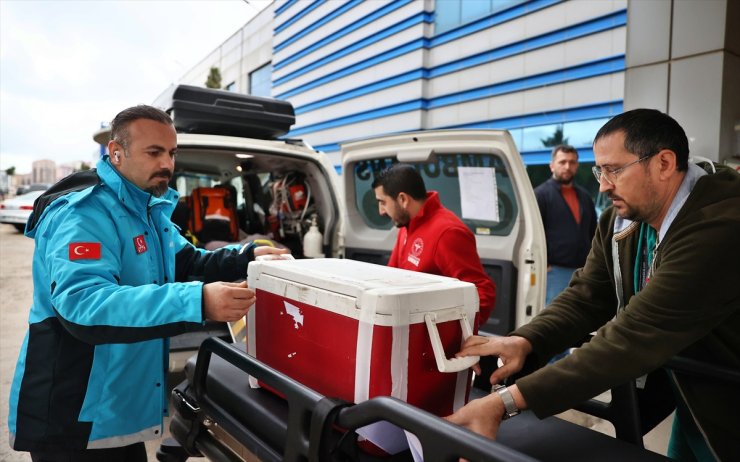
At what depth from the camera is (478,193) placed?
319 centimetres

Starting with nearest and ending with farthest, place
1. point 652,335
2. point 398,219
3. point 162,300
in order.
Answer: point 652,335
point 162,300
point 398,219

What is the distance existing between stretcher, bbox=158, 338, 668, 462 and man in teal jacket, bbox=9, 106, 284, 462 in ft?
0.44

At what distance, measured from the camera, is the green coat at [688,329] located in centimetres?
121

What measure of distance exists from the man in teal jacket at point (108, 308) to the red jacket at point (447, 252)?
1.32m

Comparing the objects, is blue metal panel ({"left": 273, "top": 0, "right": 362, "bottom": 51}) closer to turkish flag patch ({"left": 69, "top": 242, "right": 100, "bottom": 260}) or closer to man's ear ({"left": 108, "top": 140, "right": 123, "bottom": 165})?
man's ear ({"left": 108, "top": 140, "right": 123, "bottom": 165})

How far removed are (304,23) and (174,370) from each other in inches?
583

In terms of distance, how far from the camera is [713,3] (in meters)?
4.20

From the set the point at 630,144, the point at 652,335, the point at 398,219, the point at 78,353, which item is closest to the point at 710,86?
the point at 398,219

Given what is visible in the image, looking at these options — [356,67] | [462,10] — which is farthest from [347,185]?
[356,67]

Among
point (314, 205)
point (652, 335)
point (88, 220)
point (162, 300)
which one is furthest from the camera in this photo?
point (314, 205)

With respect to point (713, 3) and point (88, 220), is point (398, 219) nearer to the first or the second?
point (88, 220)

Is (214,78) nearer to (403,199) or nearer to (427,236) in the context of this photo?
(403,199)

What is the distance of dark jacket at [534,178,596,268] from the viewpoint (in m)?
4.27

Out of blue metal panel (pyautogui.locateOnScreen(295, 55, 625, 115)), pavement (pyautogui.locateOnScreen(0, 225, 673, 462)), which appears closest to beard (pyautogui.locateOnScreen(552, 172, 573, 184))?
pavement (pyautogui.locateOnScreen(0, 225, 673, 462))
